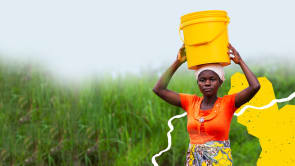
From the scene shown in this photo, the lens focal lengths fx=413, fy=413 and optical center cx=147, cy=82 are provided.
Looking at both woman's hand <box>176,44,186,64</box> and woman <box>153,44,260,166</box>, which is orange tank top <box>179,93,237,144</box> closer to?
woman <box>153,44,260,166</box>

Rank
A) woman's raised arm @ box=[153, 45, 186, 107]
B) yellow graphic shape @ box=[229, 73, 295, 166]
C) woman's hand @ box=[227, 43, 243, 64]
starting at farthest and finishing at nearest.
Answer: yellow graphic shape @ box=[229, 73, 295, 166] < woman's raised arm @ box=[153, 45, 186, 107] < woman's hand @ box=[227, 43, 243, 64]

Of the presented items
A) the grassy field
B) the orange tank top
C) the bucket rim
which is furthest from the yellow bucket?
the grassy field

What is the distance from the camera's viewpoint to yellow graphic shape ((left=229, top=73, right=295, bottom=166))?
4410mm

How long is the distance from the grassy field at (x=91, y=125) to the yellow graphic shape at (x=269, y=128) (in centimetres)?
107

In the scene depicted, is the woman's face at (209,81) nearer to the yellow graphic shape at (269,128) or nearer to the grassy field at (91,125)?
the yellow graphic shape at (269,128)

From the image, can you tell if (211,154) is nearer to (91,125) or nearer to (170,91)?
(170,91)

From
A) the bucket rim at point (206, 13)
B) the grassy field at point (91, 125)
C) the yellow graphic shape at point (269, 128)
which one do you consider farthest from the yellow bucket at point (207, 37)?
the grassy field at point (91, 125)

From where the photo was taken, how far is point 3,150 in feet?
18.8

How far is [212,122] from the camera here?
3.42 metres

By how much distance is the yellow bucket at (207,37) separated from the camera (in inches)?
136

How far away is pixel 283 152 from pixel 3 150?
3.69m

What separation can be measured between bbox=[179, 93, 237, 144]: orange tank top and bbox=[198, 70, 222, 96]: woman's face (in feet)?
0.47

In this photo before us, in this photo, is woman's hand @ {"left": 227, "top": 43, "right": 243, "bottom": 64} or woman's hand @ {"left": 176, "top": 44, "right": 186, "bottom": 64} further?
woman's hand @ {"left": 176, "top": 44, "right": 186, "bottom": 64}

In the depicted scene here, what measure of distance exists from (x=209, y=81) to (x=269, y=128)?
1398mm
